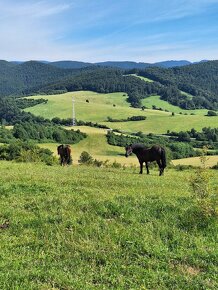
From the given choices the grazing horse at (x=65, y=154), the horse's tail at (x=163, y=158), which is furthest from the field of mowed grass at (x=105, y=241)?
the grazing horse at (x=65, y=154)

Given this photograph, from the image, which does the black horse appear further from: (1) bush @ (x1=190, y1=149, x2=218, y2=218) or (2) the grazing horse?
(1) bush @ (x1=190, y1=149, x2=218, y2=218)

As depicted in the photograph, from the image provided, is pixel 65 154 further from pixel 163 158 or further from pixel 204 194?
pixel 204 194

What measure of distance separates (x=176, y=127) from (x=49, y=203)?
15321cm

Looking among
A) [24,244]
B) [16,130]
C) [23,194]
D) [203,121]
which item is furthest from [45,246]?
[203,121]

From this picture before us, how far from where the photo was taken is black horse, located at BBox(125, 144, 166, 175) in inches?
910

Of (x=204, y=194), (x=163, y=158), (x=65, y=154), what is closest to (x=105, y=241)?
(x=204, y=194)

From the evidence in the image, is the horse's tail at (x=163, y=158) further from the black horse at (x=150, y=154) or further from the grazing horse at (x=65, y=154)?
the grazing horse at (x=65, y=154)

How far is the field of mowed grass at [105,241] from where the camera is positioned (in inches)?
302

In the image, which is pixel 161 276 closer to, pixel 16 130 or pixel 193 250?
pixel 193 250

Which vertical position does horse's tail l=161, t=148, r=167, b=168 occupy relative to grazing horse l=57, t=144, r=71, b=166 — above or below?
above

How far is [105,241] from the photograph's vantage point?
376 inches

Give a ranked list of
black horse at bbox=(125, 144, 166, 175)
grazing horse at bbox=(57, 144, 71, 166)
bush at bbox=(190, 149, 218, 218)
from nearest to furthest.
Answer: bush at bbox=(190, 149, 218, 218)
black horse at bbox=(125, 144, 166, 175)
grazing horse at bbox=(57, 144, 71, 166)

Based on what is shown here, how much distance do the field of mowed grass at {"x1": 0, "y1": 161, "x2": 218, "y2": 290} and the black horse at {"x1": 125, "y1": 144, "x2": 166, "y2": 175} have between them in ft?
27.6

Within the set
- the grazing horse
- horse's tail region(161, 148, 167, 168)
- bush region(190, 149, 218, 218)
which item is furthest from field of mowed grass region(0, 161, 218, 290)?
the grazing horse
